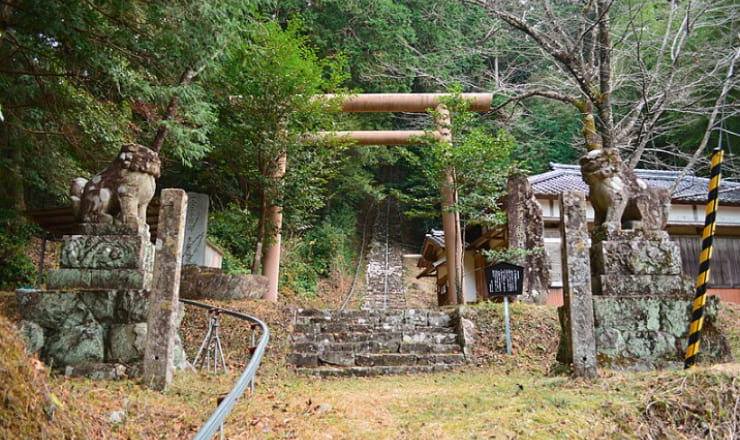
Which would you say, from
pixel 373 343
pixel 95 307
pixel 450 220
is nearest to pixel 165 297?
pixel 95 307

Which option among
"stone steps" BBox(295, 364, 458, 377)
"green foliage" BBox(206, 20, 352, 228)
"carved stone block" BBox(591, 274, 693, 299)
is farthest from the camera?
"green foliage" BBox(206, 20, 352, 228)

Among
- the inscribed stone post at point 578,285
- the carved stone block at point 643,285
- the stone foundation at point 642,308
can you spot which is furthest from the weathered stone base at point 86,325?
the carved stone block at point 643,285

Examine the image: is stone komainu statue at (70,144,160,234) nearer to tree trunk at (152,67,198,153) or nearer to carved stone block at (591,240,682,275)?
tree trunk at (152,67,198,153)

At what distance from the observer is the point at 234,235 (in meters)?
14.4

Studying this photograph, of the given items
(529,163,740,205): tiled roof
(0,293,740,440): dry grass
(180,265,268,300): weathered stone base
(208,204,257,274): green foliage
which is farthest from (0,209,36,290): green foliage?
(529,163,740,205): tiled roof

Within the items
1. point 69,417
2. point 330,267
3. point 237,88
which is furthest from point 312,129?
point 330,267

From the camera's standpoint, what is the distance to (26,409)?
251 centimetres

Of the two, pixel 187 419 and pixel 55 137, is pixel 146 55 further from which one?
pixel 187 419

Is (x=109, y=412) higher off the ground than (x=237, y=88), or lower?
lower

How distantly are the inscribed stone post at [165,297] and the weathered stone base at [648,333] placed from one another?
424 centimetres

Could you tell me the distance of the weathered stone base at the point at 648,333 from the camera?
18.3 ft

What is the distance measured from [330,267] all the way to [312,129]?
34.4 feet

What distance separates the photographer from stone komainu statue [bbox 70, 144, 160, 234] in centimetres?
612

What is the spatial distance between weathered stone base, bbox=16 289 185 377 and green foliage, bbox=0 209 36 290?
5.44 meters
